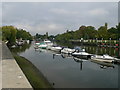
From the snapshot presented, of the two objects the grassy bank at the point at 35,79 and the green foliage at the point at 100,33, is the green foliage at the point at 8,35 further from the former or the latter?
the grassy bank at the point at 35,79

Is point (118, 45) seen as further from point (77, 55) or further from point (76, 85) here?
point (76, 85)

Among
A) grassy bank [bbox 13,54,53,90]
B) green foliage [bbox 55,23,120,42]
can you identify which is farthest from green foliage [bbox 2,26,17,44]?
grassy bank [bbox 13,54,53,90]

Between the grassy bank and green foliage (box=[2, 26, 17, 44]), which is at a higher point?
green foliage (box=[2, 26, 17, 44])

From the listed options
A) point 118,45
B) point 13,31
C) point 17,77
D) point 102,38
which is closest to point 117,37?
point 118,45

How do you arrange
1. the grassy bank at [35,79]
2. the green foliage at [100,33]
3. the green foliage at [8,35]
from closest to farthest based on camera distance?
the grassy bank at [35,79]
the green foliage at [8,35]
the green foliage at [100,33]

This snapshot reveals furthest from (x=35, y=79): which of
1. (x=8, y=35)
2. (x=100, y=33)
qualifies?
(x=100, y=33)

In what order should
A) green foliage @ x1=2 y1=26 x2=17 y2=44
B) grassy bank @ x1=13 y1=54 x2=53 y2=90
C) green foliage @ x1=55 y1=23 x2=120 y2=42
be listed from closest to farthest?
grassy bank @ x1=13 y1=54 x2=53 y2=90, green foliage @ x1=2 y1=26 x2=17 y2=44, green foliage @ x1=55 y1=23 x2=120 y2=42

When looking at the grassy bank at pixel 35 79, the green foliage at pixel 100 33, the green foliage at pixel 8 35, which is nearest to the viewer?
the grassy bank at pixel 35 79

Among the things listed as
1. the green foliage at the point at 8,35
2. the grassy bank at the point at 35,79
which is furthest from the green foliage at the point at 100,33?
the grassy bank at the point at 35,79

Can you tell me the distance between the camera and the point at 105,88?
57.4 ft

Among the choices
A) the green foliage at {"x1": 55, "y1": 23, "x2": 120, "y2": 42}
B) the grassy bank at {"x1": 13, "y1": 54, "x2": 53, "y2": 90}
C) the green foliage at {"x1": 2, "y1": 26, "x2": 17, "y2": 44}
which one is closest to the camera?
the grassy bank at {"x1": 13, "y1": 54, "x2": 53, "y2": 90}

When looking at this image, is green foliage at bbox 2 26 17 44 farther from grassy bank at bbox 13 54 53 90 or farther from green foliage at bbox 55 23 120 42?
grassy bank at bbox 13 54 53 90

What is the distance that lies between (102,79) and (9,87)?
13798 mm

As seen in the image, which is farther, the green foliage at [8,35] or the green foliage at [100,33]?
the green foliage at [100,33]
